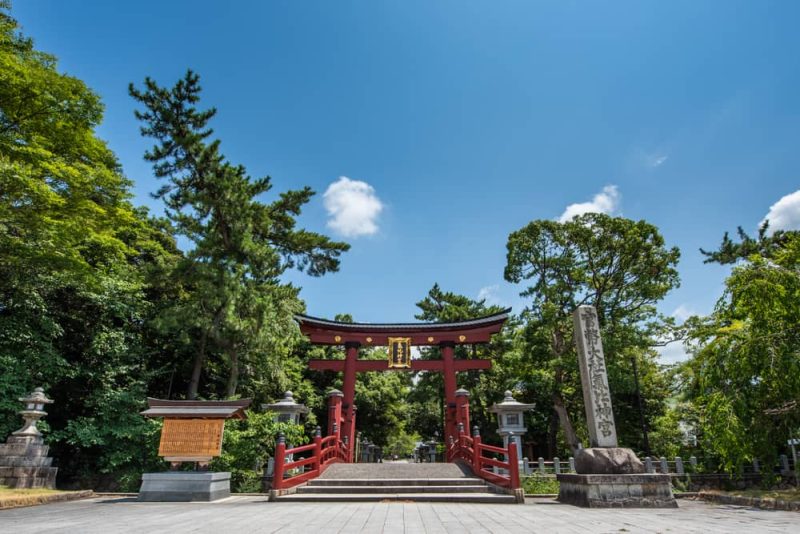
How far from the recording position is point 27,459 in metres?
9.85

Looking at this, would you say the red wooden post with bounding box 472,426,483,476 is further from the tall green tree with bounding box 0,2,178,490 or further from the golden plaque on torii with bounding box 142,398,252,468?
the tall green tree with bounding box 0,2,178,490

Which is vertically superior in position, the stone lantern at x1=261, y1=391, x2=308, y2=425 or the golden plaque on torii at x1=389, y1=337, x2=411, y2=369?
the golden plaque on torii at x1=389, y1=337, x2=411, y2=369

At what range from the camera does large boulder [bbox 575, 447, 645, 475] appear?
25.2 feet

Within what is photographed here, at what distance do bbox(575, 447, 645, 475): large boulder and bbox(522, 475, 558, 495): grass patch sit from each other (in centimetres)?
497

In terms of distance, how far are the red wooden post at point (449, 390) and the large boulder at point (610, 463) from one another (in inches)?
263

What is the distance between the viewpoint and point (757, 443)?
8961 millimetres

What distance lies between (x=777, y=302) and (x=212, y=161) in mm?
16312

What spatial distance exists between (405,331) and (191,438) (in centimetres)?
864

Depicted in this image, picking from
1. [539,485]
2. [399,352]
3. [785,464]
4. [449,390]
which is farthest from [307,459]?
[785,464]

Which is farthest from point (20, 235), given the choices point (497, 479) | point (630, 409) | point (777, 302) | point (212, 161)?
point (630, 409)

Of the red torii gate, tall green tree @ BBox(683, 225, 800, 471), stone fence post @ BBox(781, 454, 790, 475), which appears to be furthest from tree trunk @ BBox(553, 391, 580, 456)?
tall green tree @ BBox(683, 225, 800, 471)

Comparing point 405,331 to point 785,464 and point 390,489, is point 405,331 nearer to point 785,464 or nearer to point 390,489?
point 390,489

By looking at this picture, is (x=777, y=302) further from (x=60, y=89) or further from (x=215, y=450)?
(x=60, y=89)

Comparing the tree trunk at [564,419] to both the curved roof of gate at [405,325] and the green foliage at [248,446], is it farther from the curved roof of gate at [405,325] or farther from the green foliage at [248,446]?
the green foliage at [248,446]
